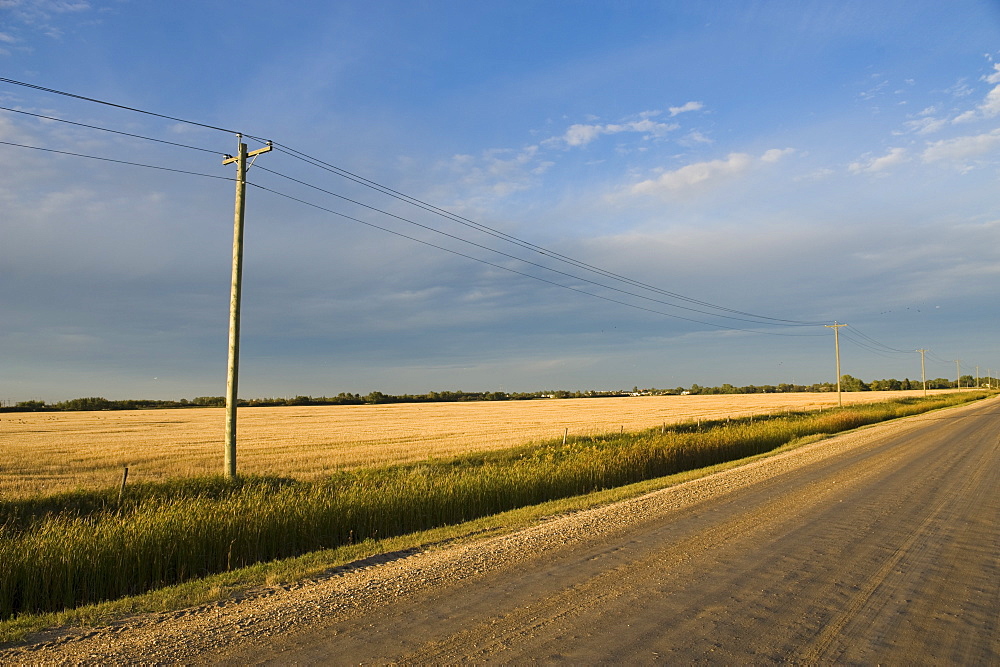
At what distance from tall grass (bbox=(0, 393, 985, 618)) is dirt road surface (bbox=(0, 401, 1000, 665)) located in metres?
2.85

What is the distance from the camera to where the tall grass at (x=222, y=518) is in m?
7.90

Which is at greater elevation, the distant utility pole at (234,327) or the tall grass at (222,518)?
the distant utility pole at (234,327)

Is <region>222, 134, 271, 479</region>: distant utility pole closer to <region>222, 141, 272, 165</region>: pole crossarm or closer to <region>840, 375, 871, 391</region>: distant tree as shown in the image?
<region>222, 141, 272, 165</region>: pole crossarm

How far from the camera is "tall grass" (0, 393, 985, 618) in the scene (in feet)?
25.9

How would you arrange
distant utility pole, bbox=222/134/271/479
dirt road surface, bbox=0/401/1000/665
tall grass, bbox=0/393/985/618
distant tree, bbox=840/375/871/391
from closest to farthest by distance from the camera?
dirt road surface, bbox=0/401/1000/665 < tall grass, bbox=0/393/985/618 < distant utility pole, bbox=222/134/271/479 < distant tree, bbox=840/375/871/391

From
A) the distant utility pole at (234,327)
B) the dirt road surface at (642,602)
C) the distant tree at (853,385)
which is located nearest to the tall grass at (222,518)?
the distant utility pole at (234,327)

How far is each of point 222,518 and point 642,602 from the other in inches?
272

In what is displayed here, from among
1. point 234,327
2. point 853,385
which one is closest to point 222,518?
point 234,327

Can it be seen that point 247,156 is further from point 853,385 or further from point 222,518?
point 853,385

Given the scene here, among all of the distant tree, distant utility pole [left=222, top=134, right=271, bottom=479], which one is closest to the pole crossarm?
distant utility pole [left=222, top=134, right=271, bottom=479]

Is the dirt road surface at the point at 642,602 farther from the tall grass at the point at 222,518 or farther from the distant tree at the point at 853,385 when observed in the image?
the distant tree at the point at 853,385

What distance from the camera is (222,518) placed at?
9.80 m

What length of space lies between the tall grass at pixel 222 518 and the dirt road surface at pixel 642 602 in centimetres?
285

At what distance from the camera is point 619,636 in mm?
5367
